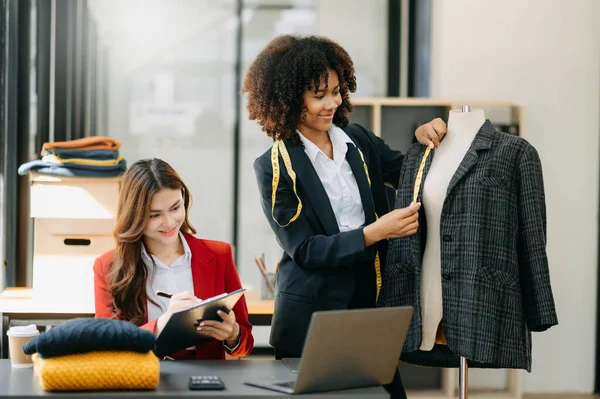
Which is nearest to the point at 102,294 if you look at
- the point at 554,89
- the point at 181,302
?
the point at 181,302

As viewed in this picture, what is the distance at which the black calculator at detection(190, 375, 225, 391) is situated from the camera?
5.61ft

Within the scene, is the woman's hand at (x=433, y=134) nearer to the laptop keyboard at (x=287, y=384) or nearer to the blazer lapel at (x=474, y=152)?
the blazer lapel at (x=474, y=152)

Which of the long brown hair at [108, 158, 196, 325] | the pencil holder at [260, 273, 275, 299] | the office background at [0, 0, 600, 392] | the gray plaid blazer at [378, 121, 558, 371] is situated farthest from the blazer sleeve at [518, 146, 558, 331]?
the office background at [0, 0, 600, 392]

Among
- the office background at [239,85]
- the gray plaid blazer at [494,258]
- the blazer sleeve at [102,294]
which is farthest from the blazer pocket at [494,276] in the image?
the office background at [239,85]

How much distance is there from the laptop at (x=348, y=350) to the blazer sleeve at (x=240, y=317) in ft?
1.63

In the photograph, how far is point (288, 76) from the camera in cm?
232

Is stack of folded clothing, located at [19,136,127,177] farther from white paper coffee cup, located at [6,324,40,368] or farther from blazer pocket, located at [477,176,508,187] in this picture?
blazer pocket, located at [477,176,508,187]

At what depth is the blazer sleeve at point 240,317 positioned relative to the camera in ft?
7.57

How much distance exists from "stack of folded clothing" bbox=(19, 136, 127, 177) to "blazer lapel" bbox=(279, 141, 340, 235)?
137 centimetres

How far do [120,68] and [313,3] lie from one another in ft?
4.07

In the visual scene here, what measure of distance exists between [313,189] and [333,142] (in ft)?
0.62

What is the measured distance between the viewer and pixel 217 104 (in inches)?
197

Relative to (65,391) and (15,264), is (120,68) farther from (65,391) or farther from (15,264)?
(65,391)

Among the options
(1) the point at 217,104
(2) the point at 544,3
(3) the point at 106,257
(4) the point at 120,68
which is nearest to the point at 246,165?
(1) the point at 217,104
